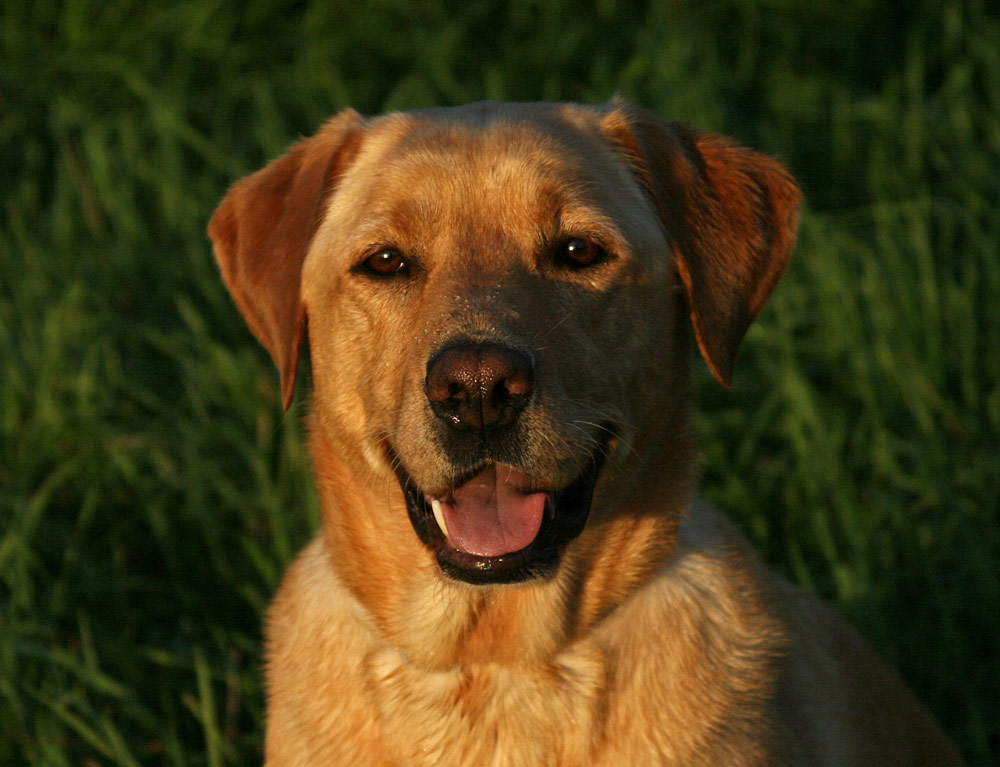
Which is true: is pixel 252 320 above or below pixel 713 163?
below

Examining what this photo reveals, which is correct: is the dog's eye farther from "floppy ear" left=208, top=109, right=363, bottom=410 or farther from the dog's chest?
the dog's chest

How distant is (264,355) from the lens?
5.11 m

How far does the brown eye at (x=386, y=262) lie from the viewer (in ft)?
9.80

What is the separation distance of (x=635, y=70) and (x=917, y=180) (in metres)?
1.53

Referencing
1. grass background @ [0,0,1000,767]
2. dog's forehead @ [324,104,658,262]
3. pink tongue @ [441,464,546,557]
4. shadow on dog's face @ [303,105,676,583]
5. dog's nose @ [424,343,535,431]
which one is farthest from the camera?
grass background @ [0,0,1000,767]

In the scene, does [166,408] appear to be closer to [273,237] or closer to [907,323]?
[273,237]

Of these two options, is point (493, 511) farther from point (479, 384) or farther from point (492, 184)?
point (492, 184)

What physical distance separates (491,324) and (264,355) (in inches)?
103

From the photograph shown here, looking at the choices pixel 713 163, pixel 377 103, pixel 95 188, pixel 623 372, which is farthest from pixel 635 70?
pixel 623 372

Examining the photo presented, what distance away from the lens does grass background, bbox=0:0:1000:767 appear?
13.1ft

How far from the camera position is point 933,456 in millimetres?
4402

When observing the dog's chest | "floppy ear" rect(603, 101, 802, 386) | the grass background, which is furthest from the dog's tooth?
the grass background

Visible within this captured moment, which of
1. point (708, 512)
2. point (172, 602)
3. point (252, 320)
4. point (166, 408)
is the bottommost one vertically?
point (172, 602)

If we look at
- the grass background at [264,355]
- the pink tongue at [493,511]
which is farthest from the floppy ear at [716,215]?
the grass background at [264,355]
